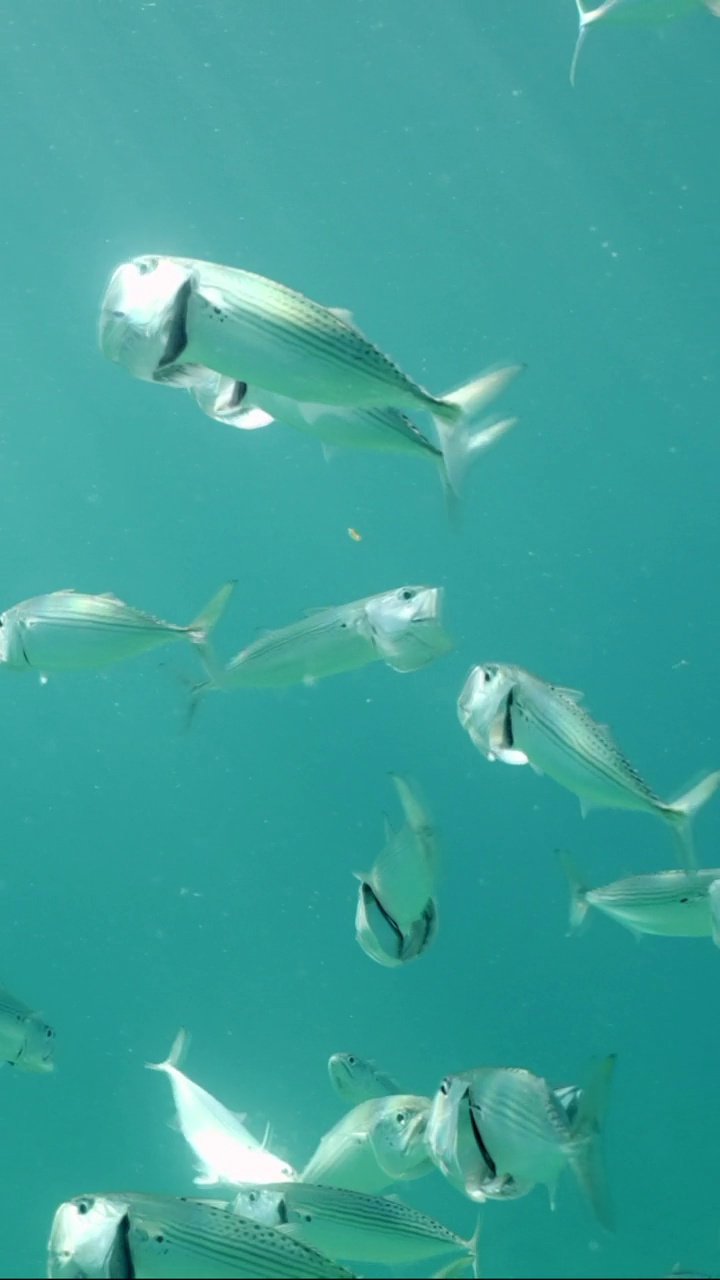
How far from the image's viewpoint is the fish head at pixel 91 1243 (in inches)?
77.2

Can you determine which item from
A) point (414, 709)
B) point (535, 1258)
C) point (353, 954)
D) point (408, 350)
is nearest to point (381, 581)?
point (414, 709)

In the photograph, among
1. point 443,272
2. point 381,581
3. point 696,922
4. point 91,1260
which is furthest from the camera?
point 381,581

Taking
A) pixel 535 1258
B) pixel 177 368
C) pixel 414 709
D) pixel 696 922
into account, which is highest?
pixel 414 709

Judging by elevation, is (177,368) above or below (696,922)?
above

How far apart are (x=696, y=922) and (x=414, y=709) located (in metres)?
11.8

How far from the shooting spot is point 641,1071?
14258mm

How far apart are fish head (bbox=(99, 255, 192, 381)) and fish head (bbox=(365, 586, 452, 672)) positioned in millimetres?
1423

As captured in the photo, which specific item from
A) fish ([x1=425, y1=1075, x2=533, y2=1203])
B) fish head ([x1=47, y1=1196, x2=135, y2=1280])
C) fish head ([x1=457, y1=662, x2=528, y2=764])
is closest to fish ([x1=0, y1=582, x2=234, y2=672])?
fish head ([x1=457, y1=662, x2=528, y2=764])

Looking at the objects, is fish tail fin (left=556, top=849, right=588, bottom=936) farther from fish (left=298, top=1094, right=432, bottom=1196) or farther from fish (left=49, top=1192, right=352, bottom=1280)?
fish (left=49, top=1192, right=352, bottom=1280)

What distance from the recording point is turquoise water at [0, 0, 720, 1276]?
45.1 feet

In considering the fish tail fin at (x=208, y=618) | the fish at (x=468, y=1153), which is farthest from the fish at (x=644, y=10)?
the fish at (x=468, y=1153)

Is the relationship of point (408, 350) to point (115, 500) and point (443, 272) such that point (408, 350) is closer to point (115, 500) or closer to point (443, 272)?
point (443, 272)

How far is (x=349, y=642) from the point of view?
3.68 metres

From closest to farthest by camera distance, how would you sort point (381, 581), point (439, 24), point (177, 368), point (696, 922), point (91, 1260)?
point (91, 1260) → point (177, 368) → point (696, 922) → point (439, 24) → point (381, 581)
